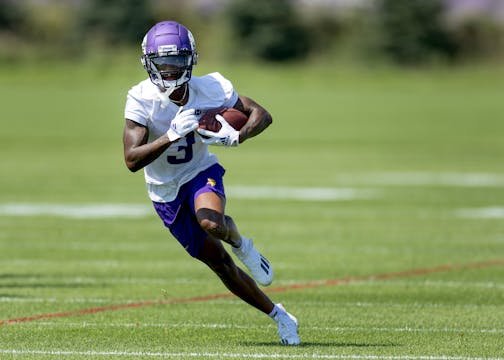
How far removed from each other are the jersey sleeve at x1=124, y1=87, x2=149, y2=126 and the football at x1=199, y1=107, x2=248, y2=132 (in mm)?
414

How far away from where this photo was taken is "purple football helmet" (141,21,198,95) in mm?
8195

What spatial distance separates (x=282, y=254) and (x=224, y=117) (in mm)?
5837

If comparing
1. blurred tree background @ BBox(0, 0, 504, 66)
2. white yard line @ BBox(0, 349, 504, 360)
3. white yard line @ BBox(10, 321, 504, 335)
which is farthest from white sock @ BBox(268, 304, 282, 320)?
blurred tree background @ BBox(0, 0, 504, 66)

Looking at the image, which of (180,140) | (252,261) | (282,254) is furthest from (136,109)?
(282,254)

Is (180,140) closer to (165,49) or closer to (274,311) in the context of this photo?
(165,49)

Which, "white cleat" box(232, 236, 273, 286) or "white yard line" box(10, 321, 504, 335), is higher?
"white cleat" box(232, 236, 273, 286)

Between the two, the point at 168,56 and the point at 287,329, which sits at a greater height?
the point at 168,56

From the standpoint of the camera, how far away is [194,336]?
8.85m

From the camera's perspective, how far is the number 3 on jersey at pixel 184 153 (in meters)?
8.53

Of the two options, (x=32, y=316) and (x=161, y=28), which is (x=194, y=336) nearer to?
(x=32, y=316)

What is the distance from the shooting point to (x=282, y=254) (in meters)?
13.9

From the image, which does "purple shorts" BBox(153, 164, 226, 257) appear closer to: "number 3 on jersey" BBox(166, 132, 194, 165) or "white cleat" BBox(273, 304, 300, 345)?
"number 3 on jersey" BBox(166, 132, 194, 165)

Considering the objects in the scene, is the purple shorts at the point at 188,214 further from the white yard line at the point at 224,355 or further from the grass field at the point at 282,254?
the white yard line at the point at 224,355

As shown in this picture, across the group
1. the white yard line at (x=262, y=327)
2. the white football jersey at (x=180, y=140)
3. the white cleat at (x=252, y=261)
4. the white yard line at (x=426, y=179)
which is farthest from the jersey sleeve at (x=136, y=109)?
the white yard line at (x=426, y=179)
